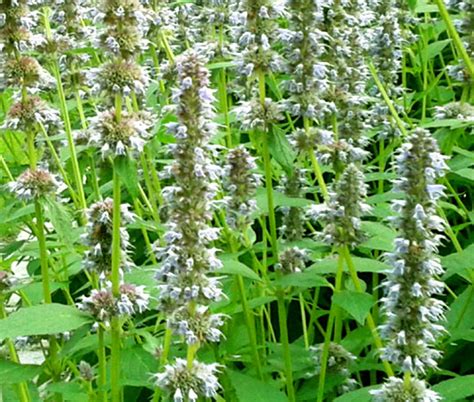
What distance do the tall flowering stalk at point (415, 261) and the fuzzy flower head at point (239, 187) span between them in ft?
3.04

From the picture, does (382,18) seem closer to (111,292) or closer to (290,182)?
(290,182)

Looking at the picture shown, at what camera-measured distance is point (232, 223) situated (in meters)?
3.48

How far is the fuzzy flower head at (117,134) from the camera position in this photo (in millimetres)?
2840

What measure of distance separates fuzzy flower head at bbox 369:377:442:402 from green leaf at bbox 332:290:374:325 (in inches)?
11.8

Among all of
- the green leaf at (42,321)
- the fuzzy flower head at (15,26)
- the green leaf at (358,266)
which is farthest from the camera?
the fuzzy flower head at (15,26)

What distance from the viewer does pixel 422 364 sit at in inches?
102

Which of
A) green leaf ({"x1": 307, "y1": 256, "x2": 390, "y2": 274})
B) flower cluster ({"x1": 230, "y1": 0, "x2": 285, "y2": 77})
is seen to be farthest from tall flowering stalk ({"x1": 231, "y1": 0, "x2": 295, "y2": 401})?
green leaf ({"x1": 307, "y1": 256, "x2": 390, "y2": 274})

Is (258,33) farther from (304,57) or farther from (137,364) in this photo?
(137,364)

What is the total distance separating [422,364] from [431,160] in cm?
57

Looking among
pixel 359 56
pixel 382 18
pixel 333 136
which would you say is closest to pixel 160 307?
pixel 333 136

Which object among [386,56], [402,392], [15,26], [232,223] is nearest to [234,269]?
[232,223]

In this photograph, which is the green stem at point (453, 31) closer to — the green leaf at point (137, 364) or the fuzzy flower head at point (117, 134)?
the fuzzy flower head at point (117, 134)

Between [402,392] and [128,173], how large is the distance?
39.7 inches

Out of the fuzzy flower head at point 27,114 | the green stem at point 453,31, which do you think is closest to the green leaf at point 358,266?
the green stem at point 453,31
